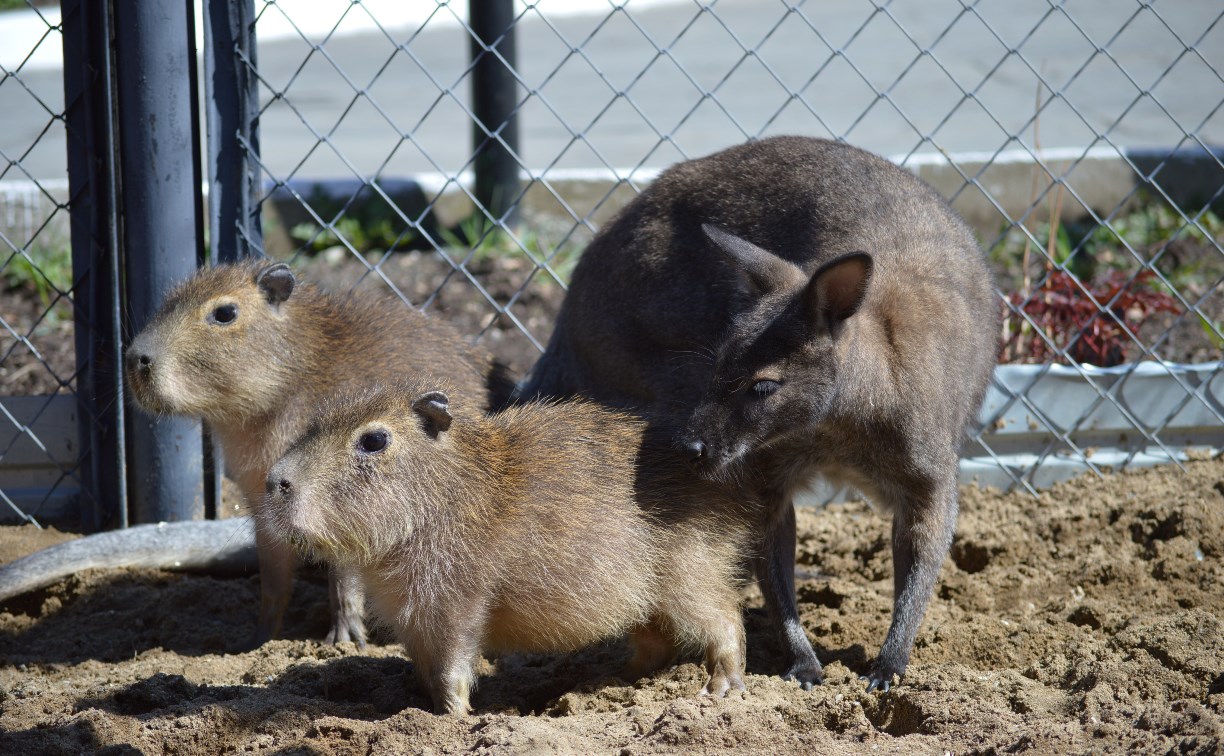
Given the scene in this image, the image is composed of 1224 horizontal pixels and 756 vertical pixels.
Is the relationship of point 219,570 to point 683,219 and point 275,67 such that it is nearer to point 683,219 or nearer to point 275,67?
point 683,219

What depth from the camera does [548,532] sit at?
12.2 feet

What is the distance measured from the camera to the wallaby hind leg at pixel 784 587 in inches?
159

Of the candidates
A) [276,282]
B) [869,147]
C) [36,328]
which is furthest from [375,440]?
[869,147]

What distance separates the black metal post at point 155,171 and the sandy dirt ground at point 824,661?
577mm

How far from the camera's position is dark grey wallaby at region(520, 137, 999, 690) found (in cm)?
374

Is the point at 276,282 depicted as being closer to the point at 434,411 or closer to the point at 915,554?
the point at 434,411

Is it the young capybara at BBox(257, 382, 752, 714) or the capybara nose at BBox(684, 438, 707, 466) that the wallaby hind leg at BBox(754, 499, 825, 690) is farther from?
the capybara nose at BBox(684, 438, 707, 466)

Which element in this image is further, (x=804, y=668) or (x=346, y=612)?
(x=346, y=612)

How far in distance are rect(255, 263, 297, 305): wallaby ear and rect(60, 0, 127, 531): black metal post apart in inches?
30.2

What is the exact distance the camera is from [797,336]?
12.2 feet

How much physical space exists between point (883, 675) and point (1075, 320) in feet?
9.51

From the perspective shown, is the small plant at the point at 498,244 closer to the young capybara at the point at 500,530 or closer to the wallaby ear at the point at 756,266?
the wallaby ear at the point at 756,266

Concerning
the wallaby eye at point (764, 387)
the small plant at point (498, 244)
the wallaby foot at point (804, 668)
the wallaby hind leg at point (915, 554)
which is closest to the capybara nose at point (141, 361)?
the wallaby eye at point (764, 387)

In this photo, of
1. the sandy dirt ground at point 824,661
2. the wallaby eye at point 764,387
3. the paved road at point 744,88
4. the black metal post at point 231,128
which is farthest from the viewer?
the paved road at point 744,88
